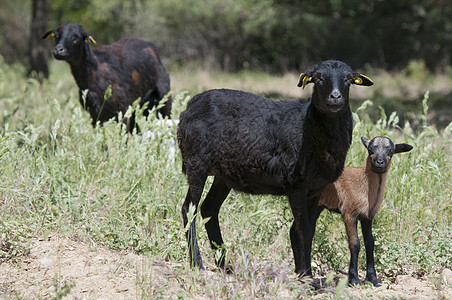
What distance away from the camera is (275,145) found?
5.21 m

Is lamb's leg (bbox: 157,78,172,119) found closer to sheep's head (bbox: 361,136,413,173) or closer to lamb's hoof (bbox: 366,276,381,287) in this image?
sheep's head (bbox: 361,136,413,173)

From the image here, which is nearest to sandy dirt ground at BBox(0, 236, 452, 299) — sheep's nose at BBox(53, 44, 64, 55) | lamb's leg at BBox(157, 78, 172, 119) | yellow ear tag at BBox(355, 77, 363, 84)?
yellow ear tag at BBox(355, 77, 363, 84)

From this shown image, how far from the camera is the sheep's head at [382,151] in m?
5.15

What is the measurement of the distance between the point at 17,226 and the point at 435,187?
4.49m

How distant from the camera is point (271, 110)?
211 inches

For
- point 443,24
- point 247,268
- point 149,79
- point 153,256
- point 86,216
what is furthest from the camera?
point 443,24

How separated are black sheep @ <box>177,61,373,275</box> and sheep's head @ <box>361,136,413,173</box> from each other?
0.99ft

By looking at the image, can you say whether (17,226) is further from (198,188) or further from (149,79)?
(149,79)

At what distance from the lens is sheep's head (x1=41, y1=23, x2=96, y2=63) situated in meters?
8.30

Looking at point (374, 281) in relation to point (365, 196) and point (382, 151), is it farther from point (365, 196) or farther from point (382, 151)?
point (382, 151)

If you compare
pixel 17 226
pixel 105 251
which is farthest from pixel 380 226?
pixel 17 226

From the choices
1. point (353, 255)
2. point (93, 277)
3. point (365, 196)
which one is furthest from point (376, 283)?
point (93, 277)

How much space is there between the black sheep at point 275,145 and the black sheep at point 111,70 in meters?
2.86

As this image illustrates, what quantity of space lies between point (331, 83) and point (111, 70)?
16.4 ft
